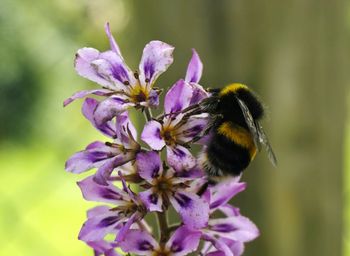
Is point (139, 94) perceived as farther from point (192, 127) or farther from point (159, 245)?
point (159, 245)

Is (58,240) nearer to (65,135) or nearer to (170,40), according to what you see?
(65,135)

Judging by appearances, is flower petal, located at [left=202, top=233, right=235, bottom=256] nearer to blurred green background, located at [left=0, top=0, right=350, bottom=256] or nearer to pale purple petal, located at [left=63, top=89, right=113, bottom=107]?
pale purple petal, located at [left=63, top=89, right=113, bottom=107]

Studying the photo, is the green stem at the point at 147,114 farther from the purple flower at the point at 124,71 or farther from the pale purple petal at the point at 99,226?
the pale purple petal at the point at 99,226

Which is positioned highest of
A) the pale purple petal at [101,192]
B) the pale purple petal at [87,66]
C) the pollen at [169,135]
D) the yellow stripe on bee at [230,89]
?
the pale purple petal at [87,66]

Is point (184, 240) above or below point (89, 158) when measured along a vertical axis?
below

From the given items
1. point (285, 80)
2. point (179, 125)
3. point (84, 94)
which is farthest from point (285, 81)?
point (84, 94)

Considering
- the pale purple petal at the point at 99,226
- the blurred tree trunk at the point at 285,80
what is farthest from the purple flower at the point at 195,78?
the blurred tree trunk at the point at 285,80

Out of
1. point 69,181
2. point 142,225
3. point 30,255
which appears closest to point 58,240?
point 30,255

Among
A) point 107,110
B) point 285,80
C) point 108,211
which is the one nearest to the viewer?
point 107,110
